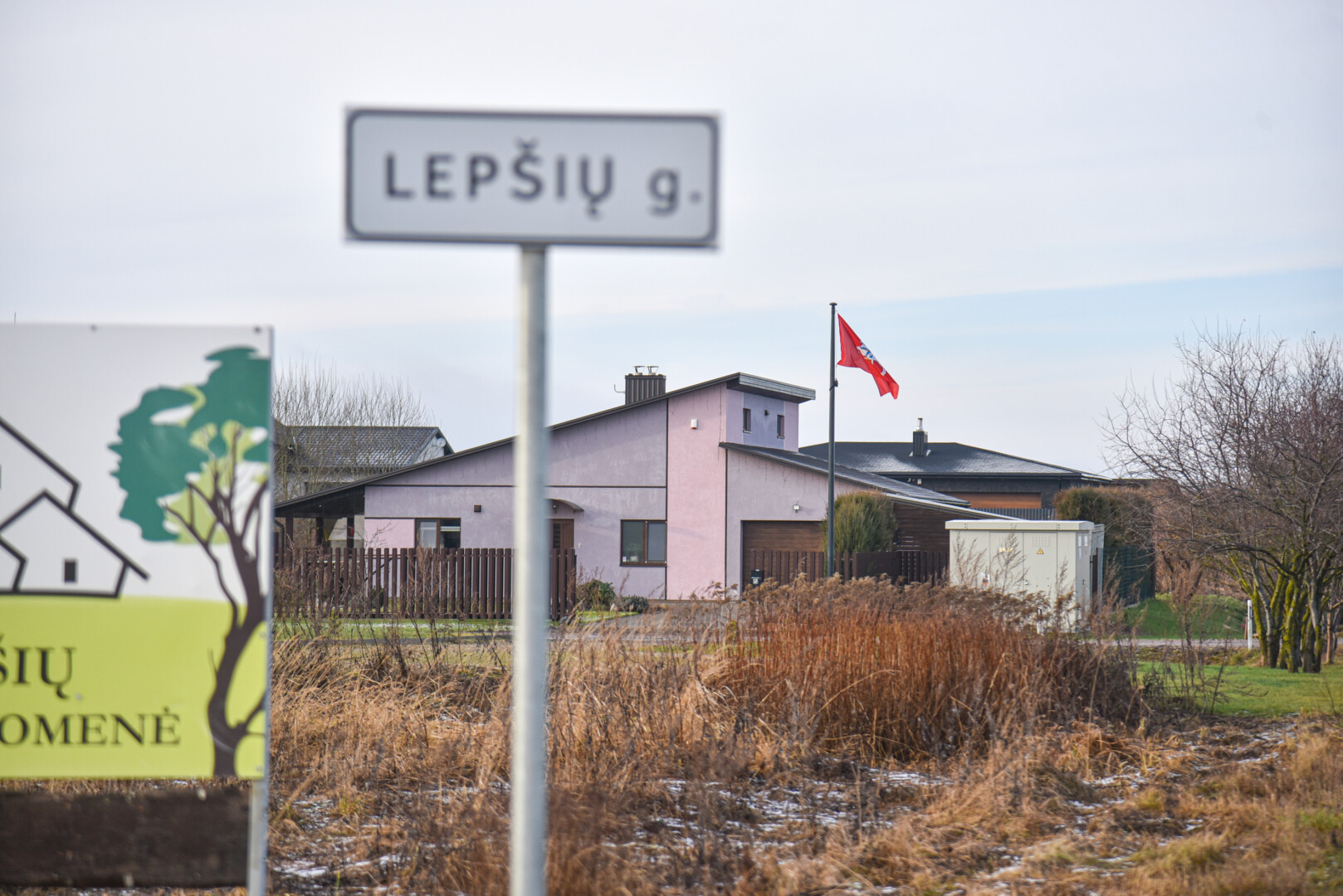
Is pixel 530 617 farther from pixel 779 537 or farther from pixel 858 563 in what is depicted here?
pixel 779 537

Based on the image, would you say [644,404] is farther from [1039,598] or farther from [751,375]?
[1039,598]

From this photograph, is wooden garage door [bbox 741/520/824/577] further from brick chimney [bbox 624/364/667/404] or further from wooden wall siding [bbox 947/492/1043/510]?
wooden wall siding [bbox 947/492/1043/510]

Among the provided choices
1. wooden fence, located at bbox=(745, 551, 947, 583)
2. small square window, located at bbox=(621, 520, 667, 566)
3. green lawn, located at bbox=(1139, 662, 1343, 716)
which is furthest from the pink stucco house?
green lawn, located at bbox=(1139, 662, 1343, 716)

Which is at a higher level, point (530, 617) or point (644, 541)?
point (530, 617)

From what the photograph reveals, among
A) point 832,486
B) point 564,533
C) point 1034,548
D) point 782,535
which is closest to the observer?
point 1034,548

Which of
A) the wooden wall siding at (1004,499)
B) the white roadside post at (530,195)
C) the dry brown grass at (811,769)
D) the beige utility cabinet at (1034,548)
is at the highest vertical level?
the wooden wall siding at (1004,499)

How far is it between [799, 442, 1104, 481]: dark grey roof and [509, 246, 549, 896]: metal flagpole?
44629mm

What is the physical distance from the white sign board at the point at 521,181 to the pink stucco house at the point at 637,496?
86.3 feet

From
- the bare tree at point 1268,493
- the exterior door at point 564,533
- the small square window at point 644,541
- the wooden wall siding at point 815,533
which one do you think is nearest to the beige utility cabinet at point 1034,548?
the bare tree at point 1268,493

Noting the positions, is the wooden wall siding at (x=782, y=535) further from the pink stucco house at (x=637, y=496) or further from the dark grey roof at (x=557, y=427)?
the dark grey roof at (x=557, y=427)

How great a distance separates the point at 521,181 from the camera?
102 inches

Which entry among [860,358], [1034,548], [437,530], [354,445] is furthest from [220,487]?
[354,445]

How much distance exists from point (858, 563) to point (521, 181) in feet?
72.2

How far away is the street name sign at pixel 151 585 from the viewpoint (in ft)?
11.9
